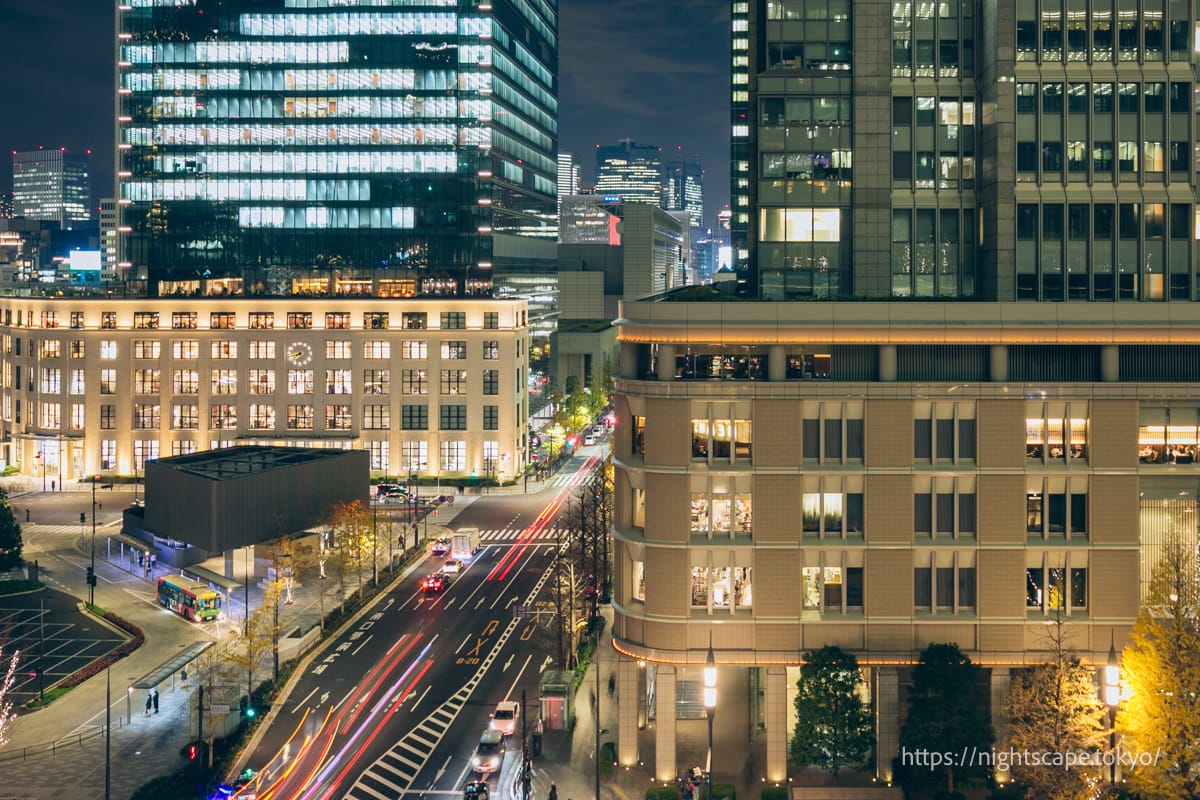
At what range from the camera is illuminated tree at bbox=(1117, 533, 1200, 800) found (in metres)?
52.5

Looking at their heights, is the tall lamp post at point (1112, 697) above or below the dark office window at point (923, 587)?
below

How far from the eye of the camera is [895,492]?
63188 mm

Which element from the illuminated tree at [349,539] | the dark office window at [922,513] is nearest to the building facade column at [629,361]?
the dark office window at [922,513]

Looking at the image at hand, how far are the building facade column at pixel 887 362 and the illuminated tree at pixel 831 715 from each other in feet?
44.8

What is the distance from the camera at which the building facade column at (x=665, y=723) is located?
62.5 m

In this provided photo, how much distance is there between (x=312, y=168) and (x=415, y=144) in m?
14.2

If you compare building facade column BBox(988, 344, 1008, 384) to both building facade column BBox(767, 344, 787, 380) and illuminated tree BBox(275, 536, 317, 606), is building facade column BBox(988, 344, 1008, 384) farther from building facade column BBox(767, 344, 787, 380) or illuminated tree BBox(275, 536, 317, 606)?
illuminated tree BBox(275, 536, 317, 606)

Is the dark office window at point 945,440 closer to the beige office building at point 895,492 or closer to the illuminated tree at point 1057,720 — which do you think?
the beige office building at point 895,492

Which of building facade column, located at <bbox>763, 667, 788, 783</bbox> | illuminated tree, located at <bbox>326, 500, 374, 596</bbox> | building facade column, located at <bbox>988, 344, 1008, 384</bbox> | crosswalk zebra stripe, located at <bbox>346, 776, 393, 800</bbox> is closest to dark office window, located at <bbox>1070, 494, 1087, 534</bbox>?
building facade column, located at <bbox>988, 344, 1008, 384</bbox>

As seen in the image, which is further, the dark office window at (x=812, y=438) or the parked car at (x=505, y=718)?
the parked car at (x=505, y=718)

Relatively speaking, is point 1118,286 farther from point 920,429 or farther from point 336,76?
point 336,76

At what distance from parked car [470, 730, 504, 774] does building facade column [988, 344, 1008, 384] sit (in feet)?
102

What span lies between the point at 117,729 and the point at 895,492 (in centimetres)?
4523

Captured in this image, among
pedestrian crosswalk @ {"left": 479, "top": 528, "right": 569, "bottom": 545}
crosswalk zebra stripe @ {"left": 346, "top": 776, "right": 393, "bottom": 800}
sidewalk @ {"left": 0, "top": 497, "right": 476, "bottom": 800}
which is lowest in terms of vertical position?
crosswalk zebra stripe @ {"left": 346, "top": 776, "right": 393, "bottom": 800}
